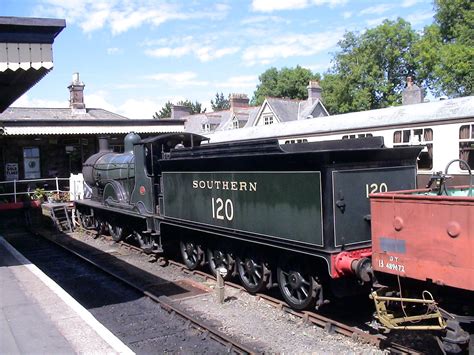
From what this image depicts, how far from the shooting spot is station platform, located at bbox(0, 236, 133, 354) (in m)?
4.59

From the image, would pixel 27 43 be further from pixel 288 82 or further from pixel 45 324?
pixel 288 82

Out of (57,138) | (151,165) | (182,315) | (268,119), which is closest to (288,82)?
(268,119)

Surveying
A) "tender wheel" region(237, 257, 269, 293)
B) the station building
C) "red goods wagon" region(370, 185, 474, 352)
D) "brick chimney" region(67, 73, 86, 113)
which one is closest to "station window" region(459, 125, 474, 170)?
"tender wheel" region(237, 257, 269, 293)

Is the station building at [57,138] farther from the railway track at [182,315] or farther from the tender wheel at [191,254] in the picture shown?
the tender wheel at [191,254]

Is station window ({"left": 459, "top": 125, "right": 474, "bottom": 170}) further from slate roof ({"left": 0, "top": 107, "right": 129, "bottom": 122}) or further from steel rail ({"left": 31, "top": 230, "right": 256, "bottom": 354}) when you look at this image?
slate roof ({"left": 0, "top": 107, "right": 129, "bottom": 122})

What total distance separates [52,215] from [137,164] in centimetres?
599

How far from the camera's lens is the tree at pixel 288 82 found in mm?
75125

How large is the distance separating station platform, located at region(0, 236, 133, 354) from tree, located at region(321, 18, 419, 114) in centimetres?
4353

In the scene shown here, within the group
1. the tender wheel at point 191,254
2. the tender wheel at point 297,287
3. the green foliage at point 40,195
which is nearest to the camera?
the tender wheel at point 297,287

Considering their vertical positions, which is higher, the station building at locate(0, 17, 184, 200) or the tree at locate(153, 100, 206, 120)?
the tree at locate(153, 100, 206, 120)

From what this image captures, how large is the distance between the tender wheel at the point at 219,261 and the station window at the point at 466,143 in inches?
216

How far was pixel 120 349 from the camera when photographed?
452 cm

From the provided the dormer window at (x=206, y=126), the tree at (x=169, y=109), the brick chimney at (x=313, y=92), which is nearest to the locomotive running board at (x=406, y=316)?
the brick chimney at (x=313, y=92)

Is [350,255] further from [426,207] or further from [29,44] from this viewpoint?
[29,44]
